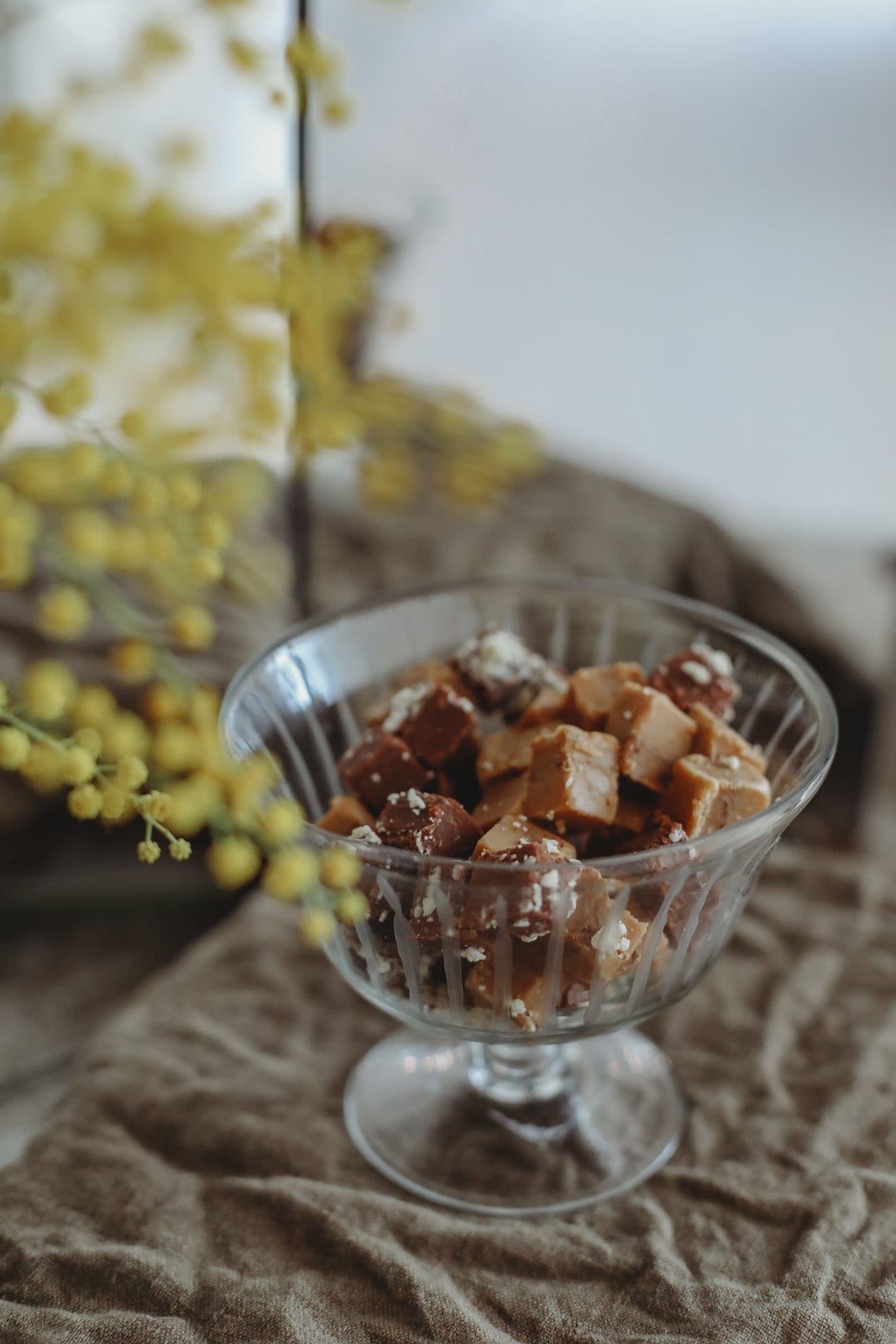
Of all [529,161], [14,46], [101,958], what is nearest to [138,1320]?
[101,958]

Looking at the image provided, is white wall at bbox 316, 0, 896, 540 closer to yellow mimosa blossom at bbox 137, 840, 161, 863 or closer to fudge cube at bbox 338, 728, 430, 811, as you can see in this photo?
fudge cube at bbox 338, 728, 430, 811

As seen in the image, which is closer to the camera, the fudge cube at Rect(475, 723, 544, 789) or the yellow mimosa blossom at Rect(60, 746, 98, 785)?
the yellow mimosa blossom at Rect(60, 746, 98, 785)

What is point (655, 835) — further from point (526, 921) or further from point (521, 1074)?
point (521, 1074)

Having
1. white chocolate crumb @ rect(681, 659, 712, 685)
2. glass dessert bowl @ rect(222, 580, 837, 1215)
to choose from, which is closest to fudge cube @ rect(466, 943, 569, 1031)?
glass dessert bowl @ rect(222, 580, 837, 1215)

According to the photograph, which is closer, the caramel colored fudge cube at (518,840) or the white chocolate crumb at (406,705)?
the caramel colored fudge cube at (518,840)

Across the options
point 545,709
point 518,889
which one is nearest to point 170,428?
point 545,709

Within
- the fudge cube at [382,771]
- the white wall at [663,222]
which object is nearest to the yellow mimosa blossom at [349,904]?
the fudge cube at [382,771]

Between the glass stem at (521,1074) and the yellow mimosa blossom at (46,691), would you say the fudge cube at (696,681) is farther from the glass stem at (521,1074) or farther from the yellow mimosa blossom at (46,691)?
the yellow mimosa blossom at (46,691)
